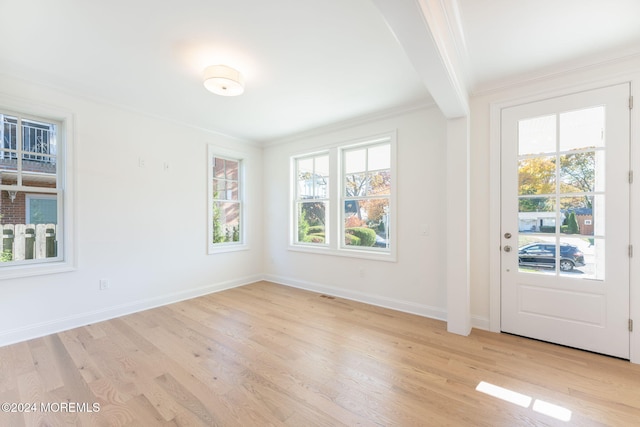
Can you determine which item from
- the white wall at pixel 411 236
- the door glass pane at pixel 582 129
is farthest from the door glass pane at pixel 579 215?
the white wall at pixel 411 236

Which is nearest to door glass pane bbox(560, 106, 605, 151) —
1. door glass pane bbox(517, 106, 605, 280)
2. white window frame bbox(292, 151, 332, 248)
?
door glass pane bbox(517, 106, 605, 280)

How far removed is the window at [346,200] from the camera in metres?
3.82

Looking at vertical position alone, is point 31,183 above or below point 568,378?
above

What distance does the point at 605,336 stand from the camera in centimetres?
238

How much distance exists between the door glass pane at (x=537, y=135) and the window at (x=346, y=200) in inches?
54.2

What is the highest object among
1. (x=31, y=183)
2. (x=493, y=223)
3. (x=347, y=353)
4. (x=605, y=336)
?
(x=31, y=183)

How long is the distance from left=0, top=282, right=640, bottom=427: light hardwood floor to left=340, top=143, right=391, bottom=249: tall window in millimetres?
1272

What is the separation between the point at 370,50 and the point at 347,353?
8.74 ft

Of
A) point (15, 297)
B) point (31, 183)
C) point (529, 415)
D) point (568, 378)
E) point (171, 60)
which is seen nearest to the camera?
point (529, 415)

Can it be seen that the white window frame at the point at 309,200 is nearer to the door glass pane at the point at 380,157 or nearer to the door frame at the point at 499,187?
the door glass pane at the point at 380,157

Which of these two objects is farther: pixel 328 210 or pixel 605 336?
pixel 328 210

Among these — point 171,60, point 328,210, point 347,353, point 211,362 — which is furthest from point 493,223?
point 171,60

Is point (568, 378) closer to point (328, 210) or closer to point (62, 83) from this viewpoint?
point (328, 210)

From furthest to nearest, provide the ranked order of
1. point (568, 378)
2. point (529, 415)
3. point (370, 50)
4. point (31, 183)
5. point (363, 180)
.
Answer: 1. point (363, 180)
2. point (31, 183)
3. point (370, 50)
4. point (568, 378)
5. point (529, 415)
